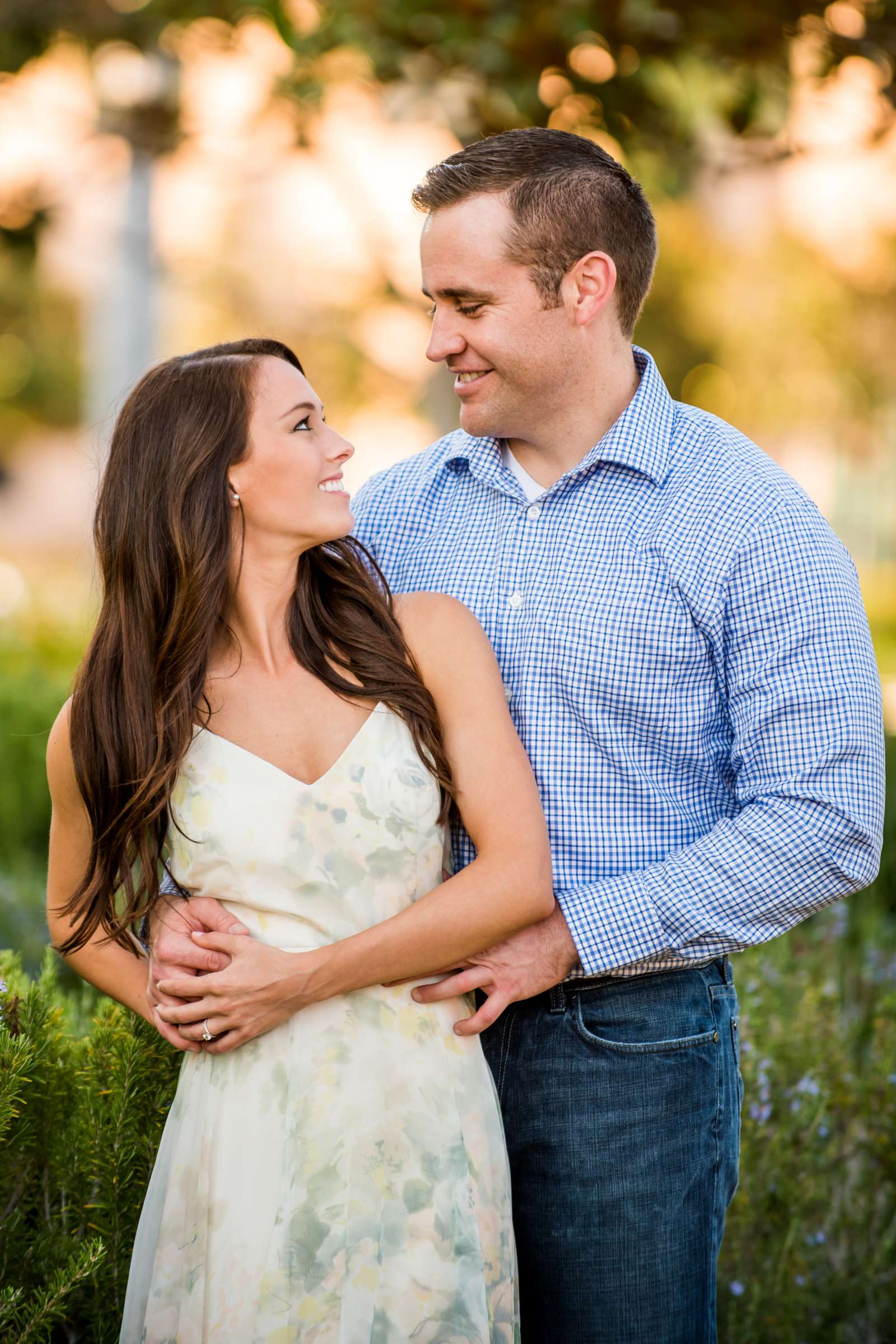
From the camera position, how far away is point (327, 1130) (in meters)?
2.02

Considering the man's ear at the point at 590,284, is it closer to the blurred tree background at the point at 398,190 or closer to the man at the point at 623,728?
the man at the point at 623,728

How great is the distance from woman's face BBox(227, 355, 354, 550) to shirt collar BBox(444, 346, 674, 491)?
367mm

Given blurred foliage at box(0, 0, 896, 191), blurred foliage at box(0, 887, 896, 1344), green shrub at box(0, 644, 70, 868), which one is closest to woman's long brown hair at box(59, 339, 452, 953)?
blurred foliage at box(0, 887, 896, 1344)

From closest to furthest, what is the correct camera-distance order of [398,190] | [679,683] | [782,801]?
1. [782,801]
2. [679,683]
3. [398,190]

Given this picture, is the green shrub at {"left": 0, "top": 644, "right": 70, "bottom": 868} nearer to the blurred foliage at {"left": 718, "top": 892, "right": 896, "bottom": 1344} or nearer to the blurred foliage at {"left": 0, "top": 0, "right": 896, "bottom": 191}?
the blurred foliage at {"left": 0, "top": 0, "right": 896, "bottom": 191}

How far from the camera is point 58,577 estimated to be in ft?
39.5

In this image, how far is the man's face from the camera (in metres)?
2.44

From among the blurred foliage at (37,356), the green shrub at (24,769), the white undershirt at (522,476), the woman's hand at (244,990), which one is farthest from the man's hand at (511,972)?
the blurred foliage at (37,356)

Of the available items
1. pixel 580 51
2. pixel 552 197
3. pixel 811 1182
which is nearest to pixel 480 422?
pixel 552 197

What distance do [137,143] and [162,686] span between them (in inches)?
185

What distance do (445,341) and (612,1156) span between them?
148 centimetres

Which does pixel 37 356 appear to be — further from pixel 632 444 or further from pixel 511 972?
pixel 511 972

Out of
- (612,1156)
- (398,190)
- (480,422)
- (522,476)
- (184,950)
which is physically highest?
(398,190)

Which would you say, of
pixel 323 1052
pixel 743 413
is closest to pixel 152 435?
pixel 323 1052
